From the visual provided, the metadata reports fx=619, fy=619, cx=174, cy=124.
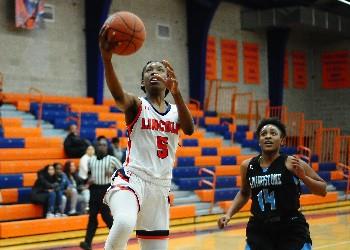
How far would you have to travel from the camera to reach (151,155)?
4.44 m

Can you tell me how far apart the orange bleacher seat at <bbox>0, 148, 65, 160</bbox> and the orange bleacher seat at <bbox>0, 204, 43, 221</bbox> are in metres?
1.88

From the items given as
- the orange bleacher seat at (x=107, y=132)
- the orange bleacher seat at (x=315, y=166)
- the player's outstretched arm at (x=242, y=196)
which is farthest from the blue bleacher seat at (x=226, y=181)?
the player's outstretched arm at (x=242, y=196)

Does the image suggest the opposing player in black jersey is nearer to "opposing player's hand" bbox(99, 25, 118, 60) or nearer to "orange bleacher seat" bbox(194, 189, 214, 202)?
"opposing player's hand" bbox(99, 25, 118, 60)

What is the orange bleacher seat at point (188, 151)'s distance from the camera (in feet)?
50.1

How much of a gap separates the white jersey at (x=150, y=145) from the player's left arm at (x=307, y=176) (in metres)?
0.91

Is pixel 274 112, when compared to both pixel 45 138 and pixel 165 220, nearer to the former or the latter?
pixel 45 138

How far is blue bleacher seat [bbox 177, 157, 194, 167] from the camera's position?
48.8ft

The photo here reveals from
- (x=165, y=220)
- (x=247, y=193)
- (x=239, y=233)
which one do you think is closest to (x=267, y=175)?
(x=247, y=193)

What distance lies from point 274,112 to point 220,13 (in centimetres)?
397

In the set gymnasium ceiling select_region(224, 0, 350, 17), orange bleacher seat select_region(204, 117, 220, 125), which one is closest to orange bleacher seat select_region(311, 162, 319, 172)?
orange bleacher seat select_region(204, 117, 220, 125)

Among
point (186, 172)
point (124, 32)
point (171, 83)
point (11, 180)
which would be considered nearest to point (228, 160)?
point (186, 172)

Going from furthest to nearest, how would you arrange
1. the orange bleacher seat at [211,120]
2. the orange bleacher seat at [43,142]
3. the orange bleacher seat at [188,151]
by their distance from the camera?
the orange bleacher seat at [211,120] < the orange bleacher seat at [188,151] < the orange bleacher seat at [43,142]

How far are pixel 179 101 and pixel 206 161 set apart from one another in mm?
11254

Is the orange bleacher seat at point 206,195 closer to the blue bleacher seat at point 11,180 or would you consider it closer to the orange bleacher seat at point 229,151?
the orange bleacher seat at point 229,151
